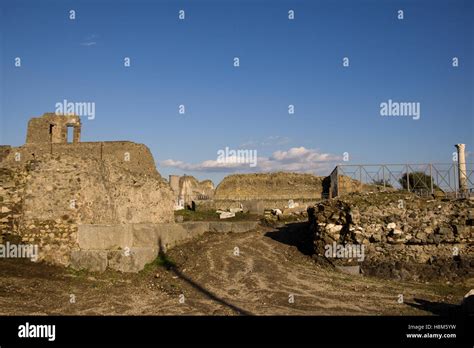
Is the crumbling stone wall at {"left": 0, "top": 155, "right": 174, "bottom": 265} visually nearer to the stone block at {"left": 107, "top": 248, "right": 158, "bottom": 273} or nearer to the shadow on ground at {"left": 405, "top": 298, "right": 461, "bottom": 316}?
the stone block at {"left": 107, "top": 248, "right": 158, "bottom": 273}

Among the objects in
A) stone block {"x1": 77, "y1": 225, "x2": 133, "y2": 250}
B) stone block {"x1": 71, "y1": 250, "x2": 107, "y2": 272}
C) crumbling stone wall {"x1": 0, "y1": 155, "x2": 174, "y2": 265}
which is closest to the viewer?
stone block {"x1": 71, "y1": 250, "x2": 107, "y2": 272}

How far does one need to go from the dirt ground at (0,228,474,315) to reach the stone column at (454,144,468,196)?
234 inches

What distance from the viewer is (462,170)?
1878 centimetres

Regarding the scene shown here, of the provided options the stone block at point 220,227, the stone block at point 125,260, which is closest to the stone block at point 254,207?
the stone block at point 220,227

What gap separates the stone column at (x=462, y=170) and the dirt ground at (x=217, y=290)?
594cm

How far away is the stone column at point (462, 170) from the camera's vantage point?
17453 mm

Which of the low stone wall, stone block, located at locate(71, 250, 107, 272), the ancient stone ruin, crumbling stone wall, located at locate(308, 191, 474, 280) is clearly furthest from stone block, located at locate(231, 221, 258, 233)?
stone block, located at locate(71, 250, 107, 272)

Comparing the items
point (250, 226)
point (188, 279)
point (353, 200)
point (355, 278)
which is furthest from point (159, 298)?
point (250, 226)

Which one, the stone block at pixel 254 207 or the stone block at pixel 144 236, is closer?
the stone block at pixel 144 236

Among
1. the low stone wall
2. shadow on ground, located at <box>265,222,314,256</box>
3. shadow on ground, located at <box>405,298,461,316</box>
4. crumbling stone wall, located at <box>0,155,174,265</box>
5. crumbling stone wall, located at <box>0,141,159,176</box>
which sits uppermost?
crumbling stone wall, located at <box>0,141,159,176</box>

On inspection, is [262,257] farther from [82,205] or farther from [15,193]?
[15,193]

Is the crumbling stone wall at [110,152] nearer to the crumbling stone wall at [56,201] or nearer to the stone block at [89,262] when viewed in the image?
the crumbling stone wall at [56,201]

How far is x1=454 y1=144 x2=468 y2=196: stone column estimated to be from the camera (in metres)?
17.5

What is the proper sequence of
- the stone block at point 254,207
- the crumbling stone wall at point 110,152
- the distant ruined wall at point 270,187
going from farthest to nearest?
the distant ruined wall at point 270,187 < the stone block at point 254,207 < the crumbling stone wall at point 110,152
